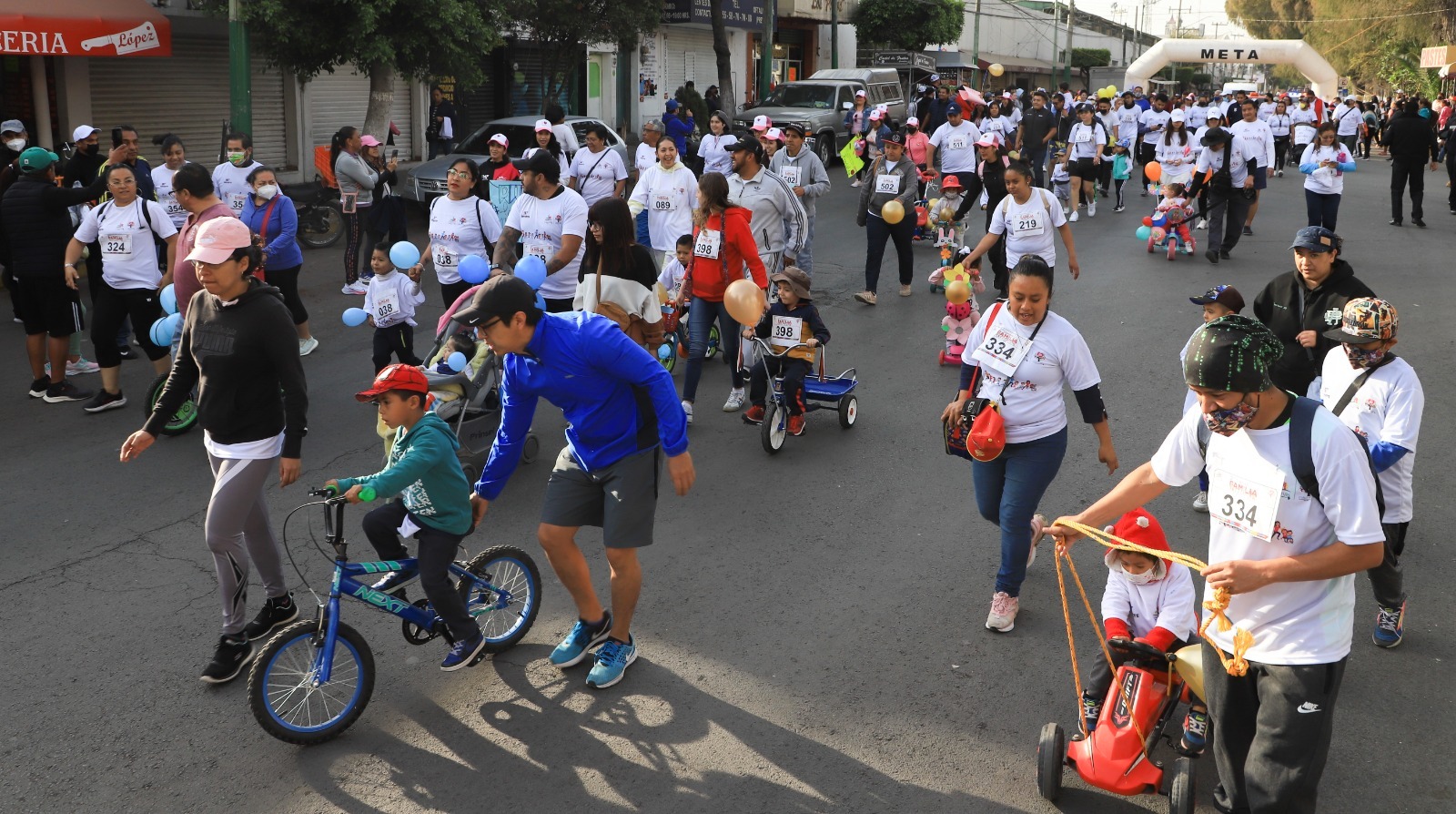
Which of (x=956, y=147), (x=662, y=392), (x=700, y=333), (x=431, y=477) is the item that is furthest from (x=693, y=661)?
(x=956, y=147)

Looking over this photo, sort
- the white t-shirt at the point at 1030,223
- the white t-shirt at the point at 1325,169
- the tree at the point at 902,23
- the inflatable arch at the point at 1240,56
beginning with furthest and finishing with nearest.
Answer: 1. the tree at the point at 902,23
2. the inflatable arch at the point at 1240,56
3. the white t-shirt at the point at 1325,169
4. the white t-shirt at the point at 1030,223

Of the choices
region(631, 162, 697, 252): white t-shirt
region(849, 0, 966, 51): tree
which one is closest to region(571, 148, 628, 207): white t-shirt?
region(631, 162, 697, 252): white t-shirt

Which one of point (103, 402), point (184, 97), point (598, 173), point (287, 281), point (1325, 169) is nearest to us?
point (103, 402)

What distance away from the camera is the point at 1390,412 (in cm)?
523

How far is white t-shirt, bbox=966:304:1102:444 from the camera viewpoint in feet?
17.7

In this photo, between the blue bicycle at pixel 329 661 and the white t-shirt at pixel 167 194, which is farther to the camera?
the white t-shirt at pixel 167 194

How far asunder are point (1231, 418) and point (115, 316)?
796 centimetres

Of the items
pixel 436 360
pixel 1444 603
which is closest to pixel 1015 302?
pixel 1444 603

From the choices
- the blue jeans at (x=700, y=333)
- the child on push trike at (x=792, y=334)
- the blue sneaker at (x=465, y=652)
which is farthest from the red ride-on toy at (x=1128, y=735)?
the blue jeans at (x=700, y=333)

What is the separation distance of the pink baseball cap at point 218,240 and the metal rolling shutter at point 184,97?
17292 millimetres

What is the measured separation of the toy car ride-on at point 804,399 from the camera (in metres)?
8.21

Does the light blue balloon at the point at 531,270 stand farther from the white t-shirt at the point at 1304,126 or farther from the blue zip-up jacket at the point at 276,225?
the white t-shirt at the point at 1304,126

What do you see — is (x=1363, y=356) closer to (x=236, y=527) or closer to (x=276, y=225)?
(x=236, y=527)

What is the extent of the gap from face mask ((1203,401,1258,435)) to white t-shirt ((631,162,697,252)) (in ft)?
24.2
